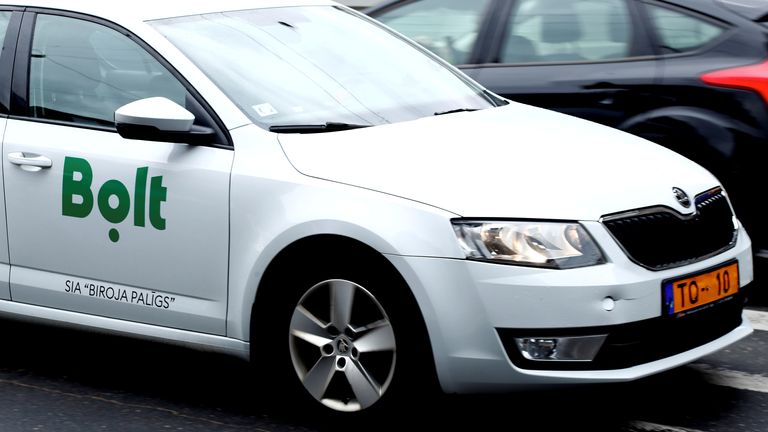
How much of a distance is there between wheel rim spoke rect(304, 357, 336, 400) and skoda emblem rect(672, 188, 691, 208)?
125cm

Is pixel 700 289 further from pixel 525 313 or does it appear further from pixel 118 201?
pixel 118 201

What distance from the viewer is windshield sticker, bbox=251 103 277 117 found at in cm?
495

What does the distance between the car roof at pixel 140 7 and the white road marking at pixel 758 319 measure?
2.53 metres

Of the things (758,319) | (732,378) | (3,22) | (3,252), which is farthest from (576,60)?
(3,252)

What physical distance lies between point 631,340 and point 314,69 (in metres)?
1.67

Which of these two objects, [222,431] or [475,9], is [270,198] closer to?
[222,431]

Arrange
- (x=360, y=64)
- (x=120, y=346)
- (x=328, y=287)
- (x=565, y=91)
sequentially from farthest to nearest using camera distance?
(x=565, y=91)
(x=120, y=346)
(x=360, y=64)
(x=328, y=287)

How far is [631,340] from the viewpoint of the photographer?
14.5ft

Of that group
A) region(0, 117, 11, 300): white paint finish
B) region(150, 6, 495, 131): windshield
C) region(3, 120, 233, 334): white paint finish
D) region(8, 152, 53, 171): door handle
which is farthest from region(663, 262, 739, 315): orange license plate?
region(0, 117, 11, 300): white paint finish

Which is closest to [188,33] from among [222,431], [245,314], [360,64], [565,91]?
[360,64]

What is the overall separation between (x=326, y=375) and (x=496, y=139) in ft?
3.33

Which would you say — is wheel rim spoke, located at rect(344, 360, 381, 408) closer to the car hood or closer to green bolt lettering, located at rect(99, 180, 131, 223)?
the car hood

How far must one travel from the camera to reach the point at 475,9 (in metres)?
7.37

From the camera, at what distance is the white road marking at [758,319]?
617 centimetres
